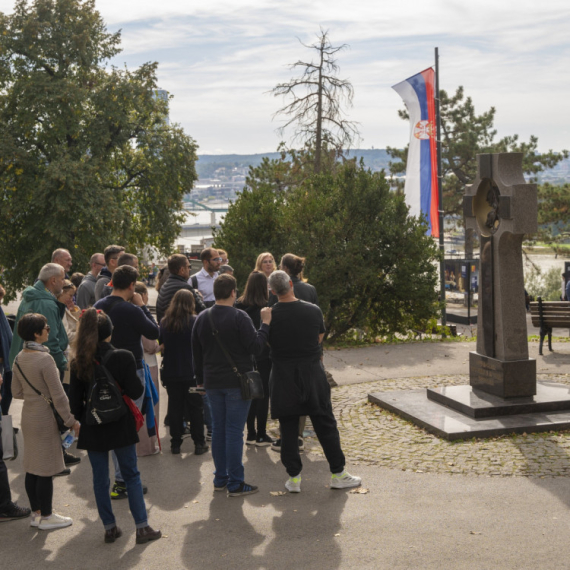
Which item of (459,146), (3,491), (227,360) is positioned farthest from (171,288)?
(459,146)

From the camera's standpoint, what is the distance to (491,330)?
8.62 m

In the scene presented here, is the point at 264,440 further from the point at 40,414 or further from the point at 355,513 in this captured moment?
the point at 40,414

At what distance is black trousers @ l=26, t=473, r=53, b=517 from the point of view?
5332 mm

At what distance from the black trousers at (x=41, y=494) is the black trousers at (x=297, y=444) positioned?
1837 millimetres

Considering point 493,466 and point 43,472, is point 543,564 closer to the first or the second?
point 493,466

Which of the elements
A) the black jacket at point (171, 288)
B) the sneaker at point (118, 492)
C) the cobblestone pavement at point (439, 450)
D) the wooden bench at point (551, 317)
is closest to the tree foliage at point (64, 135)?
the wooden bench at point (551, 317)

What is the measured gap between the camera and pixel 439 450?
7.02 m

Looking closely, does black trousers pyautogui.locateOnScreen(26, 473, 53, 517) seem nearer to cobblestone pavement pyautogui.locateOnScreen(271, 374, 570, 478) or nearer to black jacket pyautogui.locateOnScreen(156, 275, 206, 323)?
black jacket pyautogui.locateOnScreen(156, 275, 206, 323)

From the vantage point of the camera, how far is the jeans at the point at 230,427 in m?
5.91

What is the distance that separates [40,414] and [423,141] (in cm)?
1764

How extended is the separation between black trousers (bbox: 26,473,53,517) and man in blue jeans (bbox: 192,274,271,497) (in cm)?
139

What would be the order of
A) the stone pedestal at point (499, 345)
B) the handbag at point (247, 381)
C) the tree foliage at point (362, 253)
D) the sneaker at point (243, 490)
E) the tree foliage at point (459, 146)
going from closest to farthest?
the handbag at point (247, 381), the sneaker at point (243, 490), the stone pedestal at point (499, 345), the tree foliage at point (362, 253), the tree foliage at point (459, 146)

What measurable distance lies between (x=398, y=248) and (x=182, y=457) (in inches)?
336

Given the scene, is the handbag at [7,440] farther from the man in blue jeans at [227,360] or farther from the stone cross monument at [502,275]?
the stone cross monument at [502,275]
